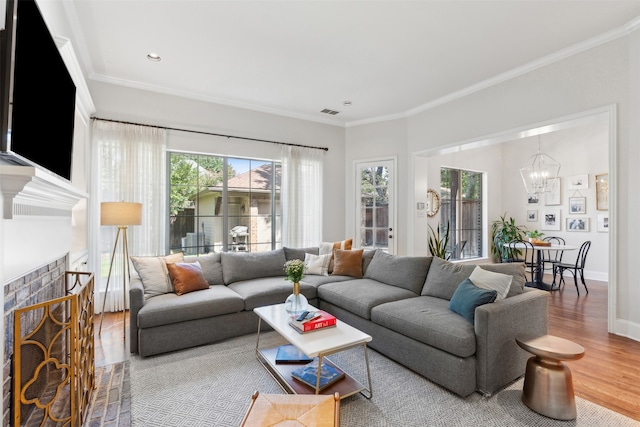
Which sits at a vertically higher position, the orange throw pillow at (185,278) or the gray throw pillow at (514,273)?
the gray throw pillow at (514,273)

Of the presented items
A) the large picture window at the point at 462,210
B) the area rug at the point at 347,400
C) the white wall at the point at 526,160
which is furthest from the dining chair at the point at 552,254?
the area rug at the point at 347,400

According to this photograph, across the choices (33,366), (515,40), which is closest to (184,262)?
(33,366)

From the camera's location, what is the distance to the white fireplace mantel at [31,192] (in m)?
1.17

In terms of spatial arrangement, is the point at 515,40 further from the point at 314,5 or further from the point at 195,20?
the point at 195,20

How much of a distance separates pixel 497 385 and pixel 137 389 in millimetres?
2549

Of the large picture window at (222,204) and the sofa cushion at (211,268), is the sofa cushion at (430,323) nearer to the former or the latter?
the sofa cushion at (211,268)

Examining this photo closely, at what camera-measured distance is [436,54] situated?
347 centimetres

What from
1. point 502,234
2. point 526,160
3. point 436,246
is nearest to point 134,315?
point 436,246

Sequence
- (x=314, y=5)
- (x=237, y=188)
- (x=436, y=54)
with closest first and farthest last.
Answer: (x=314, y=5), (x=436, y=54), (x=237, y=188)

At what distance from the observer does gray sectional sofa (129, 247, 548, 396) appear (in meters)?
2.19

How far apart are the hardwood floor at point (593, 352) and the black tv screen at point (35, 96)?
192 centimetres

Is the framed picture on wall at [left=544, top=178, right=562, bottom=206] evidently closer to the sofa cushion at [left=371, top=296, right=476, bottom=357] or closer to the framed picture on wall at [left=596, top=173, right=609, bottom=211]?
the framed picture on wall at [left=596, top=173, right=609, bottom=211]

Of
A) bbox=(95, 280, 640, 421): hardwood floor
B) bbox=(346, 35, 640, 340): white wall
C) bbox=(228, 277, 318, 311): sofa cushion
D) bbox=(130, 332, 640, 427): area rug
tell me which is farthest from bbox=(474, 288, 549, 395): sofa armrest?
bbox=(228, 277, 318, 311): sofa cushion

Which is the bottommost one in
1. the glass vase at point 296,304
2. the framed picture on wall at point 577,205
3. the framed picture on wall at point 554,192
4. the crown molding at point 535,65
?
the glass vase at point 296,304
